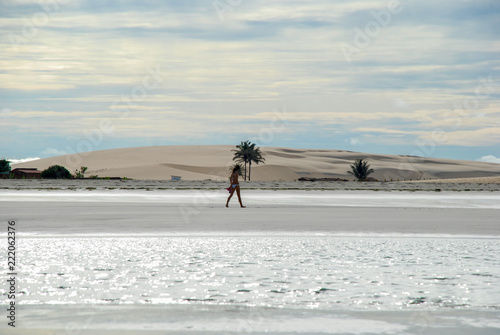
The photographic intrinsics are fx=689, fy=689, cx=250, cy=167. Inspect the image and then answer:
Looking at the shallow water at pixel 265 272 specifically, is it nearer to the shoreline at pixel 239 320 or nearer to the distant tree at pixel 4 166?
the shoreline at pixel 239 320

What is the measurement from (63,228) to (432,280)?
9.80 metres

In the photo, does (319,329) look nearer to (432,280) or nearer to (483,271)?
(432,280)

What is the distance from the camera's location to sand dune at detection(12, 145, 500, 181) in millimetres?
125500

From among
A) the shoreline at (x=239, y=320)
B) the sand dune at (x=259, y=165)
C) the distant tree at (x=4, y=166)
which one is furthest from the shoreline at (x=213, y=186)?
the sand dune at (x=259, y=165)

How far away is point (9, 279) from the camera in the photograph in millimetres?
8406

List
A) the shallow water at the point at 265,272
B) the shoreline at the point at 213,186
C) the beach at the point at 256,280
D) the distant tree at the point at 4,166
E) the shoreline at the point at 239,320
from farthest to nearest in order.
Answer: the distant tree at the point at 4,166 → the shoreline at the point at 213,186 → the shallow water at the point at 265,272 → the beach at the point at 256,280 → the shoreline at the point at 239,320

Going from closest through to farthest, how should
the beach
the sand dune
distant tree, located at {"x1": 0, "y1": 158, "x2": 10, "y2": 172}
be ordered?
the beach
distant tree, located at {"x1": 0, "y1": 158, "x2": 10, "y2": 172}
the sand dune

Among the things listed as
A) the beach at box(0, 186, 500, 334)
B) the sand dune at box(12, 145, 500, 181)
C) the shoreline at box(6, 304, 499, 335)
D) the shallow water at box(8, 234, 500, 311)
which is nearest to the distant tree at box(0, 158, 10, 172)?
the sand dune at box(12, 145, 500, 181)

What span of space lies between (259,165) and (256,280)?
130205mm

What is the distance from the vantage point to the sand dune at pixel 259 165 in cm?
12550

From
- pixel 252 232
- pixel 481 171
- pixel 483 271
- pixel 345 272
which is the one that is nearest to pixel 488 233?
pixel 252 232

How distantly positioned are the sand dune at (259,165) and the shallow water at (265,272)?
100365 millimetres

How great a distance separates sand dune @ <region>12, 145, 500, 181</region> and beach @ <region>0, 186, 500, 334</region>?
9905 centimetres

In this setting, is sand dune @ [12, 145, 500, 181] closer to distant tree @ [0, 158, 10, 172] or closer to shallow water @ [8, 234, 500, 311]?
distant tree @ [0, 158, 10, 172]
